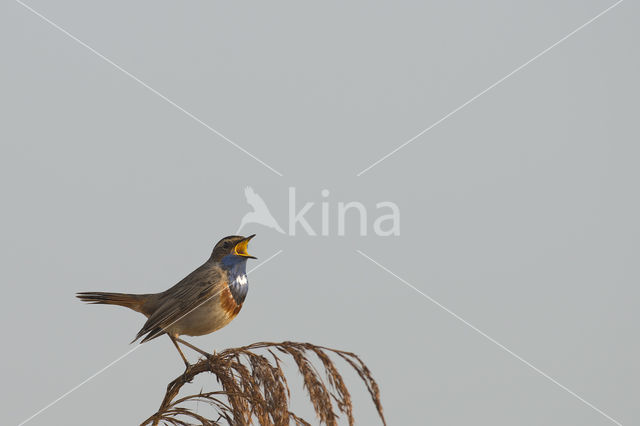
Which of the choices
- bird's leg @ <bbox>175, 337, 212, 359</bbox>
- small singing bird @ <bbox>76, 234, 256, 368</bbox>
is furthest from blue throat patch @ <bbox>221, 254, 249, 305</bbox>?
bird's leg @ <bbox>175, 337, 212, 359</bbox>

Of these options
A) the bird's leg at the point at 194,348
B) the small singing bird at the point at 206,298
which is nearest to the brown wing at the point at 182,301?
the small singing bird at the point at 206,298

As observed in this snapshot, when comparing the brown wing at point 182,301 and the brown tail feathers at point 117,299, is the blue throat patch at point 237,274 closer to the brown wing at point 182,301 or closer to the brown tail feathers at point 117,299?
the brown wing at point 182,301

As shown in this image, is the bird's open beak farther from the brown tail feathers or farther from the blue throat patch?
the brown tail feathers

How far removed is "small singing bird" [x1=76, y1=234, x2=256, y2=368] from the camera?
5535 mm

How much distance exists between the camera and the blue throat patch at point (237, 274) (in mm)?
5676

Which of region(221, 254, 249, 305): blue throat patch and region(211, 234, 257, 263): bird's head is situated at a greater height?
region(211, 234, 257, 263): bird's head

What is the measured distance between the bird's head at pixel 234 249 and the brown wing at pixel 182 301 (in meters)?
0.13

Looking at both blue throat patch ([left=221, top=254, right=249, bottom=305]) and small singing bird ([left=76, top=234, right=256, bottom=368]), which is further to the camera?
blue throat patch ([left=221, top=254, right=249, bottom=305])

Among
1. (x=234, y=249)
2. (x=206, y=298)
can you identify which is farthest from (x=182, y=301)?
(x=234, y=249)

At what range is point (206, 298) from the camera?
5539mm

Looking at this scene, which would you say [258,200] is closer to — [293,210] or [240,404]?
[293,210]

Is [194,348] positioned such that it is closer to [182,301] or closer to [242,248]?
[182,301]

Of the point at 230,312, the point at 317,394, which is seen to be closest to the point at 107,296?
the point at 230,312

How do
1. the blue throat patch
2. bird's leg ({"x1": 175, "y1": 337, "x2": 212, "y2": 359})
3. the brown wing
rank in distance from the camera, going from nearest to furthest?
bird's leg ({"x1": 175, "y1": 337, "x2": 212, "y2": 359})
the brown wing
the blue throat patch
